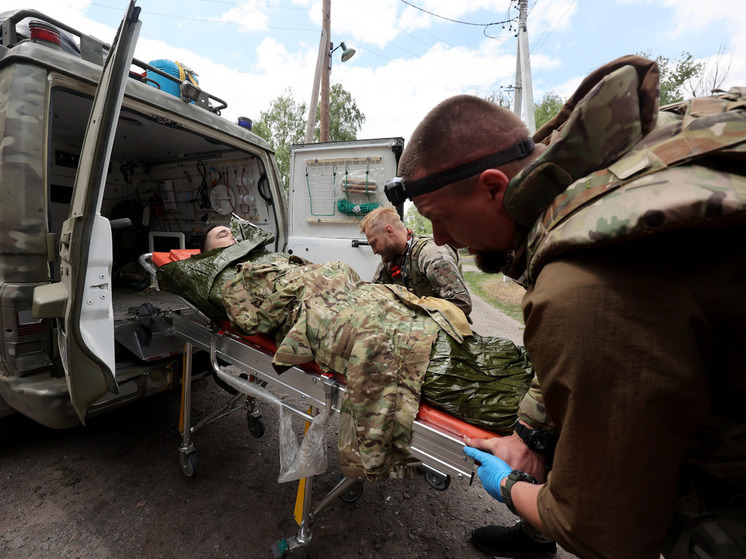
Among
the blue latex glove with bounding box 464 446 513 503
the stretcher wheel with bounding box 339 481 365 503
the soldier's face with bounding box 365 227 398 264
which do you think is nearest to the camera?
the blue latex glove with bounding box 464 446 513 503

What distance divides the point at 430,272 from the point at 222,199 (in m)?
3.24

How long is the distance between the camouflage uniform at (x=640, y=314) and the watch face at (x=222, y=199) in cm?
436

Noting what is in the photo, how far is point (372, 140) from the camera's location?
11.4 ft

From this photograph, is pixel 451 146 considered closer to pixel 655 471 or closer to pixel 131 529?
pixel 655 471

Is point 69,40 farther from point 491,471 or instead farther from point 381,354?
point 491,471

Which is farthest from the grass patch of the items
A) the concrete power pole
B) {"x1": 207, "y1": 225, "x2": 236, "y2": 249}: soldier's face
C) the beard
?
the beard

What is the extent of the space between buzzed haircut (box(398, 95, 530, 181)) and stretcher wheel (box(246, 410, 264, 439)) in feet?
7.80

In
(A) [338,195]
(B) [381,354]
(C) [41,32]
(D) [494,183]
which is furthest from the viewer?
(A) [338,195]

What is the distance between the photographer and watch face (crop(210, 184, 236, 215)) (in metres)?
4.48

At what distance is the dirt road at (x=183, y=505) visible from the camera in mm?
1885

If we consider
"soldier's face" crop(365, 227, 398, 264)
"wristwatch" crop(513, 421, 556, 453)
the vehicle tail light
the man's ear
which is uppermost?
the vehicle tail light

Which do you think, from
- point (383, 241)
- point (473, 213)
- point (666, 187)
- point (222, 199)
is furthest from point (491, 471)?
point (222, 199)

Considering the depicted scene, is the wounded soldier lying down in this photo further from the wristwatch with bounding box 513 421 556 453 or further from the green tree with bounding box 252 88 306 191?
the green tree with bounding box 252 88 306 191

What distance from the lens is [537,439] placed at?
3.54ft
